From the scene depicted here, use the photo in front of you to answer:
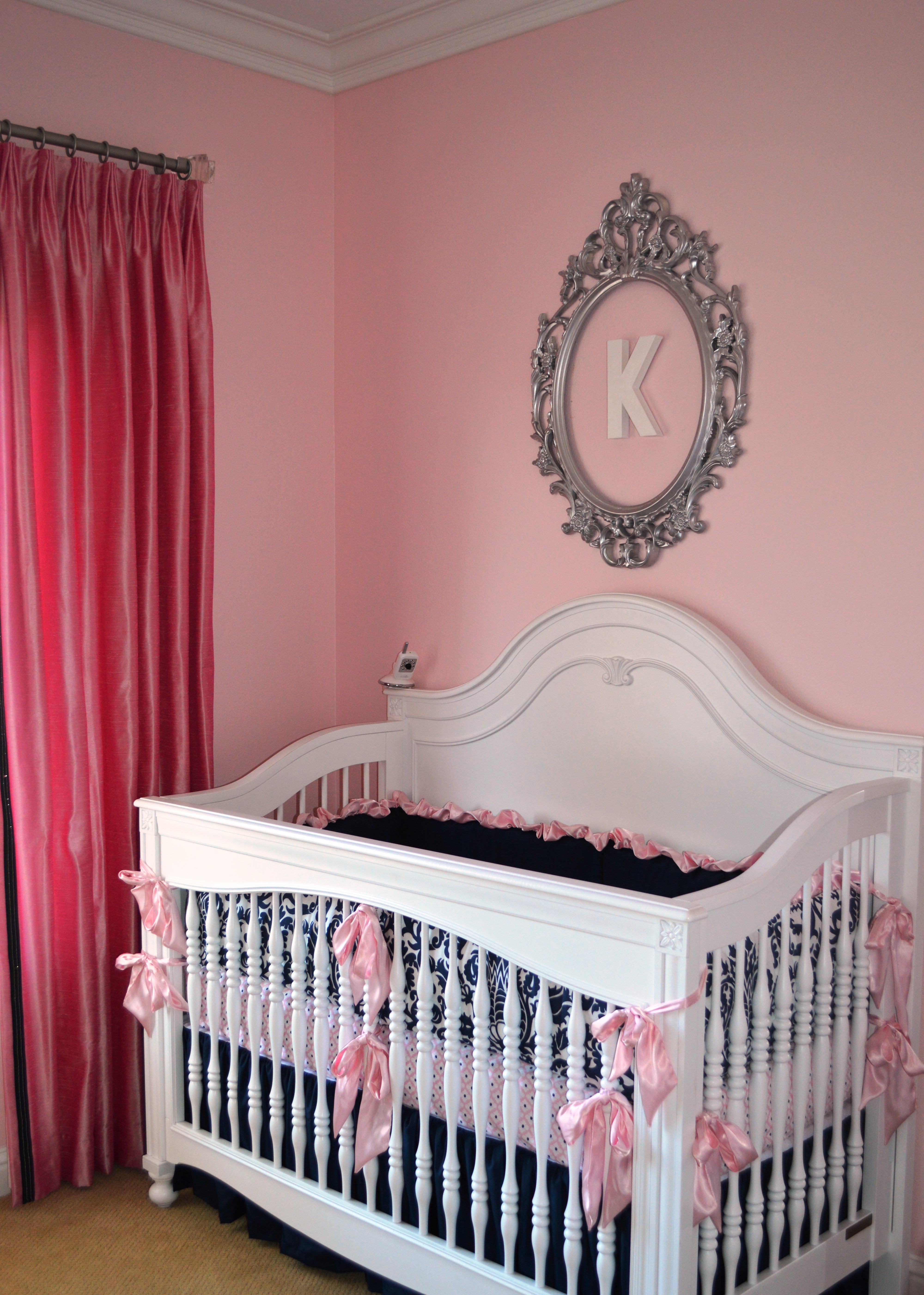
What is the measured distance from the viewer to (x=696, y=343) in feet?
7.64

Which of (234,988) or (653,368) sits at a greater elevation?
(653,368)

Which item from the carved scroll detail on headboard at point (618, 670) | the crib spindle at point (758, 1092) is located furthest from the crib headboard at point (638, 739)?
the crib spindle at point (758, 1092)

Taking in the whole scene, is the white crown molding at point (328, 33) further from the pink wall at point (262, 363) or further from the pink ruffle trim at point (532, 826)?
the pink ruffle trim at point (532, 826)

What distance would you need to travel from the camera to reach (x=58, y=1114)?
250cm

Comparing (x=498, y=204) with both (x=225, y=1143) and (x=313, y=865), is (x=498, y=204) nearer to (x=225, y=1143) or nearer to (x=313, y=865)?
(x=313, y=865)

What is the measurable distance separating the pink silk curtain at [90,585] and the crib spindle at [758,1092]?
1.43 metres

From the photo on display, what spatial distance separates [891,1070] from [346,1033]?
90cm

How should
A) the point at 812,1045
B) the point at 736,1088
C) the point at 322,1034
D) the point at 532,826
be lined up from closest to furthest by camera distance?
the point at 736,1088 → the point at 812,1045 → the point at 322,1034 → the point at 532,826

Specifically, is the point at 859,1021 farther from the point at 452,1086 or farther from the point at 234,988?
the point at 234,988

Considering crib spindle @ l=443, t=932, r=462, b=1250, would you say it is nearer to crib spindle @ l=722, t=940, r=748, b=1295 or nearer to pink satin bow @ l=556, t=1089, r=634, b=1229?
pink satin bow @ l=556, t=1089, r=634, b=1229

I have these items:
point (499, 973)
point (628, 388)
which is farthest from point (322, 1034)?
point (628, 388)

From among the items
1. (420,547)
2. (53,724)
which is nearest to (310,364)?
(420,547)

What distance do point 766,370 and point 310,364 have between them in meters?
1.31

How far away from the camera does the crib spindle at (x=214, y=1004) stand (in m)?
2.23
